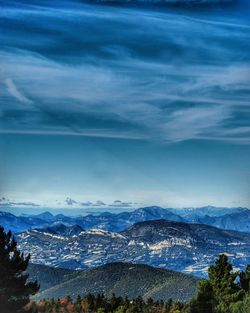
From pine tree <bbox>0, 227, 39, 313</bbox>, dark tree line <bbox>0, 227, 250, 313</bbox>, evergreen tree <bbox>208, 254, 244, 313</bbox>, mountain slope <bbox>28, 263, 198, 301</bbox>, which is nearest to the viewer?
pine tree <bbox>0, 227, 39, 313</bbox>

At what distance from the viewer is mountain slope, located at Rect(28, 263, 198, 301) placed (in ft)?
360

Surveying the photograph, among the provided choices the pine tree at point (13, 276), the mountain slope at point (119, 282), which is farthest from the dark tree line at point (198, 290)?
the mountain slope at point (119, 282)

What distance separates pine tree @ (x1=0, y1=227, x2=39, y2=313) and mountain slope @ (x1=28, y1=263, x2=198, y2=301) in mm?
85718

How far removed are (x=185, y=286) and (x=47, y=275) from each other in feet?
143

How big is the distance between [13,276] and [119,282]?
11426 centimetres

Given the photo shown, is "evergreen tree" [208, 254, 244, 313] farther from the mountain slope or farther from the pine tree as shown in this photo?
the mountain slope

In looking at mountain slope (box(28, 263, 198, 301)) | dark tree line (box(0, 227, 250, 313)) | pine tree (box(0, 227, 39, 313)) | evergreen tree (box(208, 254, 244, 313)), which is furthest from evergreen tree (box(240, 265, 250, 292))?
mountain slope (box(28, 263, 198, 301))

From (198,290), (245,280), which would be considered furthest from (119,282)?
(198,290)

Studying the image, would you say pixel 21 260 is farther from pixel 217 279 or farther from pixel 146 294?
pixel 146 294

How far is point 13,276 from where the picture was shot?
1371 centimetres

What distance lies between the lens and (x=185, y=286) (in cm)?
10844

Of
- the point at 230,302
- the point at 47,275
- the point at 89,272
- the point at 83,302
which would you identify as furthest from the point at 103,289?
the point at 230,302

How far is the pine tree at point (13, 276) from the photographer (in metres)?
12.7

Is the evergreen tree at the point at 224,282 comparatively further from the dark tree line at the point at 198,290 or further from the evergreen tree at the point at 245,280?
the evergreen tree at the point at 245,280
